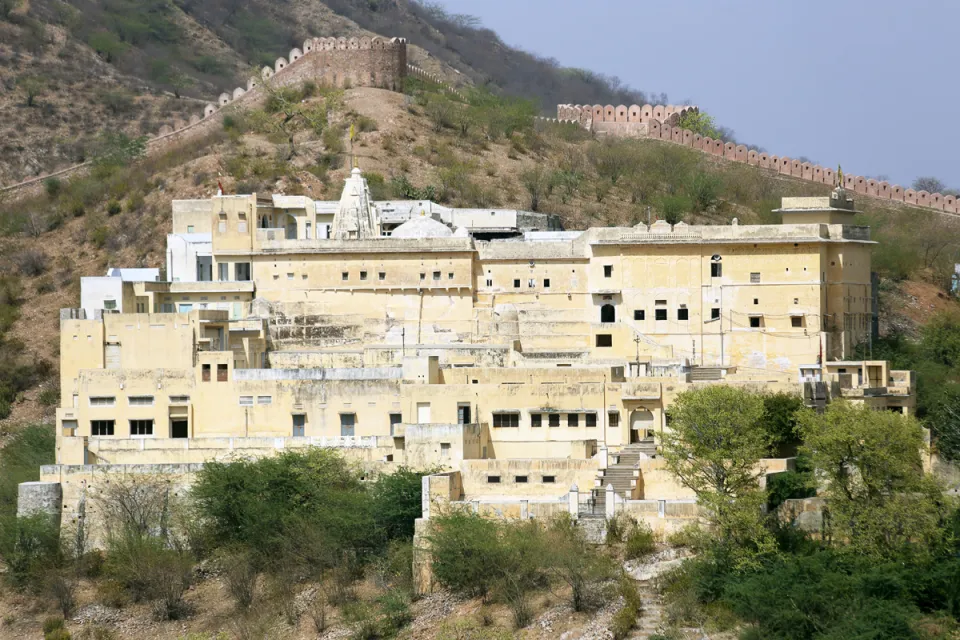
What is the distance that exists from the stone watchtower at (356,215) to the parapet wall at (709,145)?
2339 centimetres

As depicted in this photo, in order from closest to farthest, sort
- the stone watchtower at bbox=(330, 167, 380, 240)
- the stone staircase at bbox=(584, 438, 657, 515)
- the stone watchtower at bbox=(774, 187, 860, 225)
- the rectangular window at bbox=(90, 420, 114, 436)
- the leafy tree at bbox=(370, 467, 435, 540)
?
the stone staircase at bbox=(584, 438, 657, 515)
the leafy tree at bbox=(370, 467, 435, 540)
the rectangular window at bbox=(90, 420, 114, 436)
the stone watchtower at bbox=(774, 187, 860, 225)
the stone watchtower at bbox=(330, 167, 380, 240)

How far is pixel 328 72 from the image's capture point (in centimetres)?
7281

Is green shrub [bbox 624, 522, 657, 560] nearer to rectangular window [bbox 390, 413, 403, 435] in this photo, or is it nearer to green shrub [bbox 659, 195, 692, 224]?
rectangular window [bbox 390, 413, 403, 435]

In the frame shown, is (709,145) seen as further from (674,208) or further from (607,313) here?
(607,313)

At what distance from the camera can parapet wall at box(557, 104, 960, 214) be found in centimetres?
7050

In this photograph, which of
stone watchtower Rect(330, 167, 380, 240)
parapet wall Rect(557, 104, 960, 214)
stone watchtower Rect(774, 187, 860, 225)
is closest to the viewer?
stone watchtower Rect(774, 187, 860, 225)

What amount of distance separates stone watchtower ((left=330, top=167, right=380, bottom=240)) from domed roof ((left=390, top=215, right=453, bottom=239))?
809 mm

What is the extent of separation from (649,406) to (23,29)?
5670cm

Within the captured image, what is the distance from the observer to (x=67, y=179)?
240 ft

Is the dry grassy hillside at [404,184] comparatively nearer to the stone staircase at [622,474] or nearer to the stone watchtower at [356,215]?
the stone watchtower at [356,215]

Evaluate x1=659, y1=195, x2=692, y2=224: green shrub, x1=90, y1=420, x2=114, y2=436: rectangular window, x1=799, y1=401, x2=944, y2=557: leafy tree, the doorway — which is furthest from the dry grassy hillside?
x1=799, y1=401, x2=944, y2=557: leafy tree

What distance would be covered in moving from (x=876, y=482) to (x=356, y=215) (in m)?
20.1

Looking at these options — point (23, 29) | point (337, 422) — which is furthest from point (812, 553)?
point (23, 29)

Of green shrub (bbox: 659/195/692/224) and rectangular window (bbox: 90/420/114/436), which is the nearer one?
rectangular window (bbox: 90/420/114/436)
